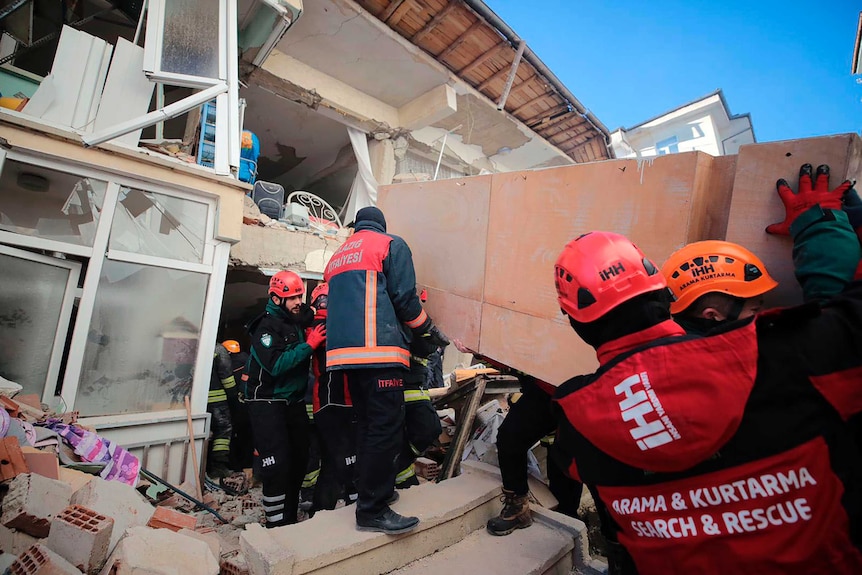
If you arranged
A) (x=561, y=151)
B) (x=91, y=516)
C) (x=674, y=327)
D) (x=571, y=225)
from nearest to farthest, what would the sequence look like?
(x=674, y=327)
(x=91, y=516)
(x=571, y=225)
(x=561, y=151)

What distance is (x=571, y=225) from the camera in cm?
221

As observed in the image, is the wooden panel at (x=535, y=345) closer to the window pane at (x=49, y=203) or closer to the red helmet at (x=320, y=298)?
the red helmet at (x=320, y=298)

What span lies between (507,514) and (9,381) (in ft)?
14.1

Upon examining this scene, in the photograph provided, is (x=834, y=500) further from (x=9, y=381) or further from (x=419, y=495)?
(x=9, y=381)

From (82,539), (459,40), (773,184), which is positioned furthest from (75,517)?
(459,40)

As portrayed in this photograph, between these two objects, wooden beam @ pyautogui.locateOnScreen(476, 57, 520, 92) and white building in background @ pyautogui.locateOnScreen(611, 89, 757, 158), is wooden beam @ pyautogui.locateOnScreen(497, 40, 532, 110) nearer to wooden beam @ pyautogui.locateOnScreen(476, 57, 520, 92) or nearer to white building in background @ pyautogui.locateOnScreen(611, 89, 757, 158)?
wooden beam @ pyautogui.locateOnScreen(476, 57, 520, 92)

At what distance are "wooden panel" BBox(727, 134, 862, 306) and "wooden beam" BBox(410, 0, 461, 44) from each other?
16.2 ft

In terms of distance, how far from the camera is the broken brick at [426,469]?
12.2 ft

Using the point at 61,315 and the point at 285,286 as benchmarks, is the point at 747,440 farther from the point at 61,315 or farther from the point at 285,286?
the point at 61,315

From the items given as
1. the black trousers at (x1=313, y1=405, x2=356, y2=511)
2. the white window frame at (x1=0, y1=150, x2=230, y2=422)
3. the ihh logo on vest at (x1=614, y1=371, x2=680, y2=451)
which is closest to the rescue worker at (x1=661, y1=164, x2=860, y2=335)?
the ihh logo on vest at (x1=614, y1=371, x2=680, y2=451)

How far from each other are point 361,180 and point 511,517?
613 cm

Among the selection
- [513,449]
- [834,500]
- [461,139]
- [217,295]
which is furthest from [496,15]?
[834,500]

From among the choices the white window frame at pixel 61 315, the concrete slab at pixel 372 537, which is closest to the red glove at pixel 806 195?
the concrete slab at pixel 372 537

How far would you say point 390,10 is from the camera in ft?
17.7
